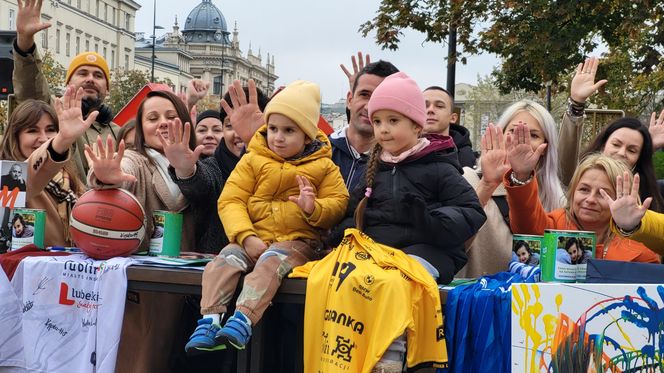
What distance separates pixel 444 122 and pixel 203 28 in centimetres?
14200

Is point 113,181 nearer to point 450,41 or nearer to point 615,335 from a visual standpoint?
point 615,335

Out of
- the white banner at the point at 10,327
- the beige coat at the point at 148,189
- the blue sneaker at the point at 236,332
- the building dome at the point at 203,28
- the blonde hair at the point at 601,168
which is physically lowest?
the white banner at the point at 10,327

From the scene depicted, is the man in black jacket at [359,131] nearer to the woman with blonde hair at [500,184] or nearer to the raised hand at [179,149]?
the woman with blonde hair at [500,184]

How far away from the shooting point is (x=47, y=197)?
232 inches

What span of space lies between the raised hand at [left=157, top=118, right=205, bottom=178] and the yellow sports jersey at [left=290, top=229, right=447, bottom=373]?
1347 mm

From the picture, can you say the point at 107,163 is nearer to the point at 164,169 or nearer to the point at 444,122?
the point at 164,169

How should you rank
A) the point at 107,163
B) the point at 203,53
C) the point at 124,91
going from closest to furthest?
1. the point at 107,163
2. the point at 124,91
3. the point at 203,53

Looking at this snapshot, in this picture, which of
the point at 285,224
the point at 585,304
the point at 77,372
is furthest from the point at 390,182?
the point at 77,372

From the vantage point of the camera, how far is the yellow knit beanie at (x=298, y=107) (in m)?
5.11

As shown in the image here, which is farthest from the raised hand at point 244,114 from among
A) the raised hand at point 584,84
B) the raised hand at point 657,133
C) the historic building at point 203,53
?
the historic building at point 203,53

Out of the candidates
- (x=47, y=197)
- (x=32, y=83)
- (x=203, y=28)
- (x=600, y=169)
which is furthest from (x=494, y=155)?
(x=203, y=28)

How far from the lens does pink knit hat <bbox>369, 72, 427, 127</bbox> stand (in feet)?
15.8

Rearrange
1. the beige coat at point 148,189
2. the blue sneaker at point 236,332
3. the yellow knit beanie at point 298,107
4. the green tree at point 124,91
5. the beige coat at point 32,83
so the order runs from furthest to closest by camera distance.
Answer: the green tree at point 124,91 → the beige coat at point 32,83 → the beige coat at point 148,189 → the yellow knit beanie at point 298,107 → the blue sneaker at point 236,332

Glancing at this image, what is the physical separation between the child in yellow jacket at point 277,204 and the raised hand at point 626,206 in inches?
55.8
